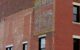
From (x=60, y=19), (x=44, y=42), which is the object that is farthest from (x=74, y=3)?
(x=44, y=42)

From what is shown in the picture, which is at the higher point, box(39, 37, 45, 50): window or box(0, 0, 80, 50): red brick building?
box(0, 0, 80, 50): red brick building

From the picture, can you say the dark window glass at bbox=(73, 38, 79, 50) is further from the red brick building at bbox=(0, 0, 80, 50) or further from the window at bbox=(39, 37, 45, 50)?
the window at bbox=(39, 37, 45, 50)

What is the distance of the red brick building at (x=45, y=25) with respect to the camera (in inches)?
1278

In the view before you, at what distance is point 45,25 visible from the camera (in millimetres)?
33812

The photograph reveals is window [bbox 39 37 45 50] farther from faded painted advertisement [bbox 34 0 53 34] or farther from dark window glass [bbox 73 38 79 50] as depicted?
dark window glass [bbox 73 38 79 50]

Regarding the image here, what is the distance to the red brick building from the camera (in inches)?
1278

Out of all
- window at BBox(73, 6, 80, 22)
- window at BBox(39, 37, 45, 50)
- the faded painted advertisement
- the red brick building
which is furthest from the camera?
window at BBox(39, 37, 45, 50)

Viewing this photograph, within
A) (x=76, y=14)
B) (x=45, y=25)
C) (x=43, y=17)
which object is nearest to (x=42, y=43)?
(x=45, y=25)

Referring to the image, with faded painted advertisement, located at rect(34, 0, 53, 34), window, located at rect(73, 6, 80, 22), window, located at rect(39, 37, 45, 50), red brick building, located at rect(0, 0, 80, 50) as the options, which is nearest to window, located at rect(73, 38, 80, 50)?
red brick building, located at rect(0, 0, 80, 50)

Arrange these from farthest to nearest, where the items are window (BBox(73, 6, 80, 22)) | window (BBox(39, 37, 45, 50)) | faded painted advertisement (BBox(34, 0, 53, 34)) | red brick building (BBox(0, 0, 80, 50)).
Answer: window (BBox(39, 37, 45, 50)) → window (BBox(73, 6, 80, 22)) → faded painted advertisement (BBox(34, 0, 53, 34)) → red brick building (BBox(0, 0, 80, 50))

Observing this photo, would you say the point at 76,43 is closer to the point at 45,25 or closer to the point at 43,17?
the point at 45,25

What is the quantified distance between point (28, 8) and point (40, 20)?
11.2 ft

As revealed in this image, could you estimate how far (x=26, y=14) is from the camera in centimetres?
3781

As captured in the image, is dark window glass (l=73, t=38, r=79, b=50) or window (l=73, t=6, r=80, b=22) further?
window (l=73, t=6, r=80, b=22)
